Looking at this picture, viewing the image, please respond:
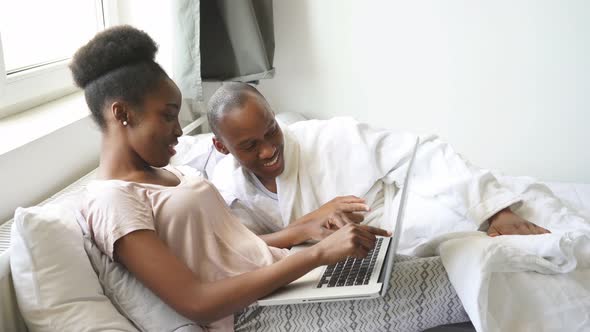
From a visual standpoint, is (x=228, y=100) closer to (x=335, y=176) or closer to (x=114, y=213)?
(x=335, y=176)

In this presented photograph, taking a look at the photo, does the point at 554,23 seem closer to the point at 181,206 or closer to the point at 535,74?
the point at 535,74

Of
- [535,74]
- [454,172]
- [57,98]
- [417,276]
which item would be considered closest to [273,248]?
[417,276]

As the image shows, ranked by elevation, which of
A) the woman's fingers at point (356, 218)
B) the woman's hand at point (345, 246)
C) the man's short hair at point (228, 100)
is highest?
the man's short hair at point (228, 100)

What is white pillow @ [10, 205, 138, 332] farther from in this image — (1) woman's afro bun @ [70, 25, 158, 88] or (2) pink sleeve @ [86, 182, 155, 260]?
(1) woman's afro bun @ [70, 25, 158, 88]

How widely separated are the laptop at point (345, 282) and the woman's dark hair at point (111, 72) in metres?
0.52

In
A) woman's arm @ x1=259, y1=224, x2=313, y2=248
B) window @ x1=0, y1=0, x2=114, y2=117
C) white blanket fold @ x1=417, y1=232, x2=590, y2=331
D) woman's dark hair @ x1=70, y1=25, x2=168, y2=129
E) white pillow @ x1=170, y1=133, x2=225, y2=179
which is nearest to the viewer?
white blanket fold @ x1=417, y1=232, x2=590, y2=331

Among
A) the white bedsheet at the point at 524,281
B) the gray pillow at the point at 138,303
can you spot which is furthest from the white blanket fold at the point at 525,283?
the gray pillow at the point at 138,303

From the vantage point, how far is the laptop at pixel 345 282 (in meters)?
1.24

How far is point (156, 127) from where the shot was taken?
4.79ft

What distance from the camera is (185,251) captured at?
142 centimetres

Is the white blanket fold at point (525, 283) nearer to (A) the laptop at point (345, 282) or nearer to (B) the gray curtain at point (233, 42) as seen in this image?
(A) the laptop at point (345, 282)

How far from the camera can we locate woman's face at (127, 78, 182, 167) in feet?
4.78

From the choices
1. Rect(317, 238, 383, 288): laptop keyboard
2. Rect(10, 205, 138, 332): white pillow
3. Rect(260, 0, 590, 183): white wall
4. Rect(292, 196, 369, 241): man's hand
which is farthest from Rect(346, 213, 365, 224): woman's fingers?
Rect(260, 0, 590, 183): white wall

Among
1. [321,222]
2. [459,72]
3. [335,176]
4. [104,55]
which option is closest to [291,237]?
[321,222]
